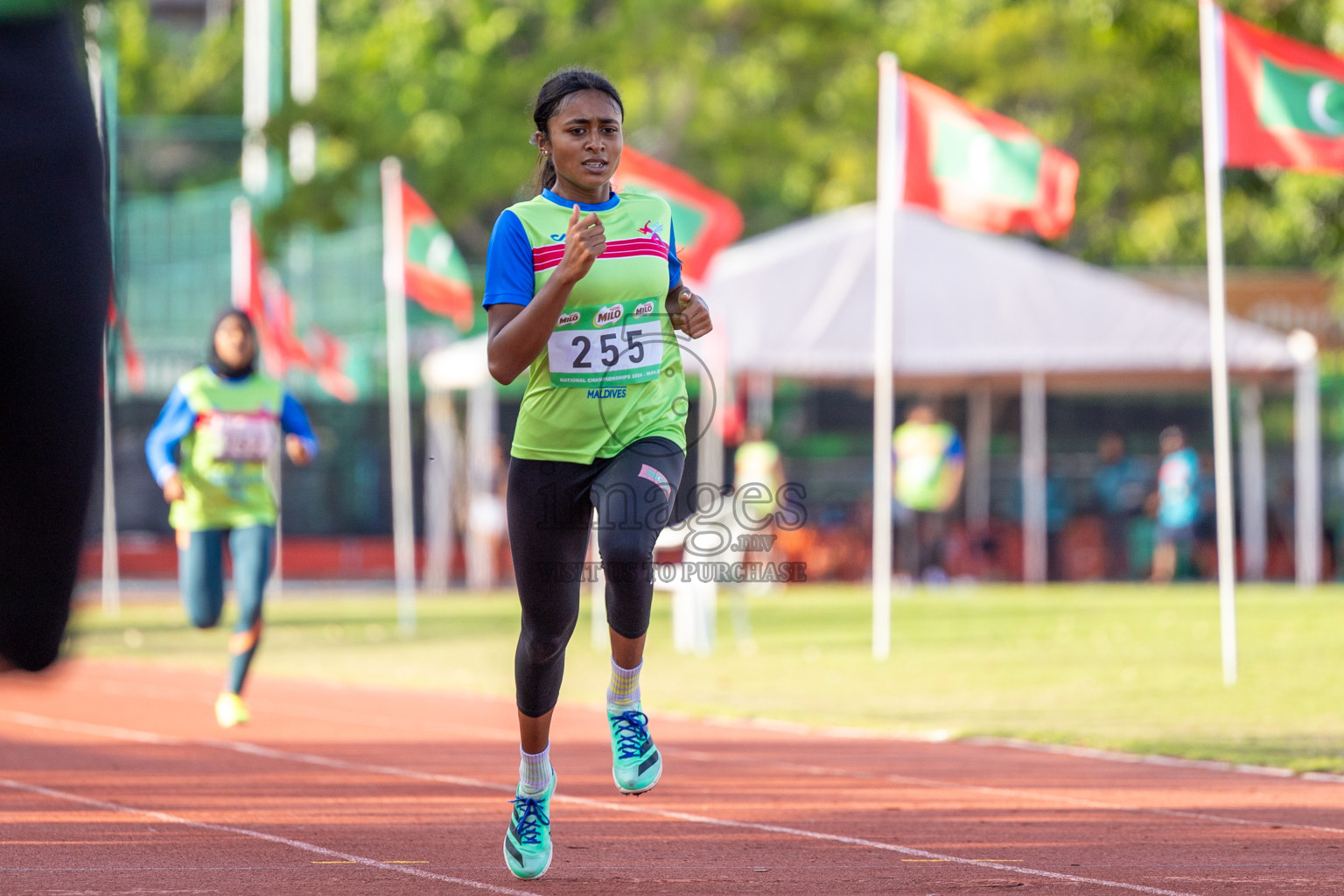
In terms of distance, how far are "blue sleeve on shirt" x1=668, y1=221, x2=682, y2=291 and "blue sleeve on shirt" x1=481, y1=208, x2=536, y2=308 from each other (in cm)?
51

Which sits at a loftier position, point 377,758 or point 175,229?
point 175,229

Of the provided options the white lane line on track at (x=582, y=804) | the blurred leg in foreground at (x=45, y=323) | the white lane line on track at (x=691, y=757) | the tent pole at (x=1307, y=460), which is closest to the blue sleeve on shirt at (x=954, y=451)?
the tent pole at (x=1307, y=460)

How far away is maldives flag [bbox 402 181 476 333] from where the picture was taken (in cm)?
1809

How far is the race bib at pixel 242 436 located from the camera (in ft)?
32.7

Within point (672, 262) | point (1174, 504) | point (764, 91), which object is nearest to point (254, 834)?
point (672, 262)

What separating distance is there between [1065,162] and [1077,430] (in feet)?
42.7

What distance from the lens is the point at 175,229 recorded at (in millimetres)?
26094

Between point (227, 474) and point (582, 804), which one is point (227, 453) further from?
point (582, 804)

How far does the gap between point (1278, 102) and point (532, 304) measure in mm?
8362

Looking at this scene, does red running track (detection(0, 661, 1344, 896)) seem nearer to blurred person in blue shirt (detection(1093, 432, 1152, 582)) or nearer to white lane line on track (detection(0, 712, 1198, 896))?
white lane line on track (detection(0, 712, 1198, 896))

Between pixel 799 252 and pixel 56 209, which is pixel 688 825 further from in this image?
pixel 799 252

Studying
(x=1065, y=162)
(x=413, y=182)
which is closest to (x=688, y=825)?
(x=1065, y=162)

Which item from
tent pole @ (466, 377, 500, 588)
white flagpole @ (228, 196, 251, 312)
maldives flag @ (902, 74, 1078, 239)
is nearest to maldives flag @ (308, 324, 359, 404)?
white flagpole @ (228, 196, 251, 312)

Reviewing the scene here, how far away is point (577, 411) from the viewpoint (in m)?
5.29
